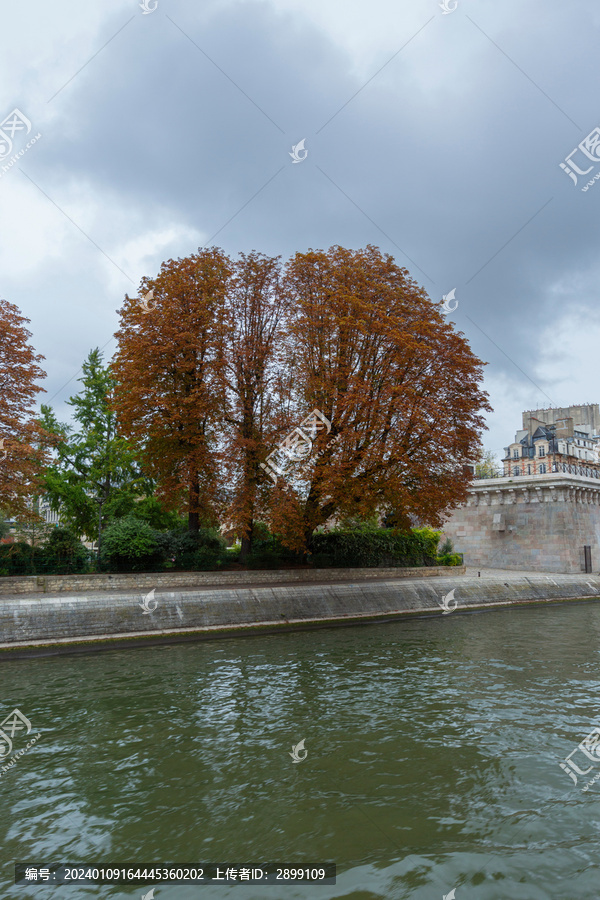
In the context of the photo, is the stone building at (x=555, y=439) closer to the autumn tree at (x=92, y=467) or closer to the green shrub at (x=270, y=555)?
the green shrub at (x=270, y=555)

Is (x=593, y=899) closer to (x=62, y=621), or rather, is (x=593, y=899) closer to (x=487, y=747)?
(x=487, y=747)

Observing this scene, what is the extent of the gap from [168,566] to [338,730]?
57.2ft

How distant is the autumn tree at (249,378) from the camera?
89.5ft

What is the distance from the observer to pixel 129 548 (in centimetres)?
2595

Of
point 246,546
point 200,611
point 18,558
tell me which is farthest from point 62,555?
point 246,546

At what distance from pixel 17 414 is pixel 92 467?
46.2 ft

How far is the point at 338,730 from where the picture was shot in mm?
11602

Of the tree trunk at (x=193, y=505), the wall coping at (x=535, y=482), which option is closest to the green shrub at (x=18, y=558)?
the tree trunk at (x=193, y=505)

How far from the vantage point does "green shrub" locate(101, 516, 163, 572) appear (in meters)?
25.9

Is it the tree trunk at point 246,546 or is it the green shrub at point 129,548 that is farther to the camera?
the tree trunk at point 246,546

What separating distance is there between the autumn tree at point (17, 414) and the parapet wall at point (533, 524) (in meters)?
31.5

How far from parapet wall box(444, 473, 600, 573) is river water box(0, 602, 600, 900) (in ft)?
101

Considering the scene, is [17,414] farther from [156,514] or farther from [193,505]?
[156,514]

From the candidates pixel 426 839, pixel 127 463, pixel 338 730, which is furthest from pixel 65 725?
pixel 127 463
